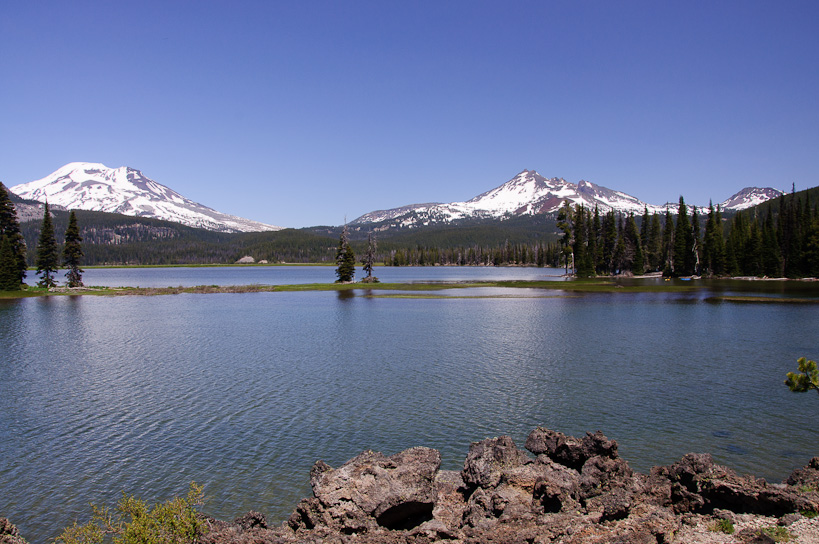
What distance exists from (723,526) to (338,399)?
17.4 m

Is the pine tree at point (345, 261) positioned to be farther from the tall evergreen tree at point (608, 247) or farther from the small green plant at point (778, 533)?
the small green plant at point (778, 533)

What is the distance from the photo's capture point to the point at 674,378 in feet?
96.9

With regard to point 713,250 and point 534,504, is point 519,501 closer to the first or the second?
point 534,504

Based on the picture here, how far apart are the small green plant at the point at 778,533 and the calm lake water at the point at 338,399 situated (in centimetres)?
522

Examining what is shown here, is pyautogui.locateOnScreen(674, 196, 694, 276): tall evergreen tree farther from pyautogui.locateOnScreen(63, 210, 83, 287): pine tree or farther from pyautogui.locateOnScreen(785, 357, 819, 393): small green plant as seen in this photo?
pyautogui.locateOnScreen(63, 210, 83, 287): pine tree

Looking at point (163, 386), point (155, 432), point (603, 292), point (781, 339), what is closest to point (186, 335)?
point (163, 386)

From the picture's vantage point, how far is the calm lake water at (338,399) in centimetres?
1762

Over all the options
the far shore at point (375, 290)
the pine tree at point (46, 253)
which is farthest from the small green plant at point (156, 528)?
the pine tree at point (46, 253)

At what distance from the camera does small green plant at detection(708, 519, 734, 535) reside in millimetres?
12541

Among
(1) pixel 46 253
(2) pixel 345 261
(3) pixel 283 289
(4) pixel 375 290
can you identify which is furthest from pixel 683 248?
(1) pixel 46 253

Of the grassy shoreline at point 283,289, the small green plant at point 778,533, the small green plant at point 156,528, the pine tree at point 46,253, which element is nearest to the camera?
the small green plant at point 156,528

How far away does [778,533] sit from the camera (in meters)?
12.1

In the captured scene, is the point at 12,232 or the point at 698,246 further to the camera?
the point at 698,246

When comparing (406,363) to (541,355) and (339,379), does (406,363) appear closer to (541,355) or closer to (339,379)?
(339,379)
